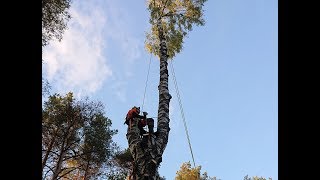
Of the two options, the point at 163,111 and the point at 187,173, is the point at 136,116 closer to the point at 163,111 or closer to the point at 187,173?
the point at 163,111

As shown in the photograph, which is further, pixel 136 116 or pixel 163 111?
pixel 163 111

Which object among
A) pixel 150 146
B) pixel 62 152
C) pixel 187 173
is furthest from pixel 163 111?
pixel 187 173

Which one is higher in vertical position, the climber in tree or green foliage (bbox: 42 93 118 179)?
green foliage (bbox: 42 93 118 179)

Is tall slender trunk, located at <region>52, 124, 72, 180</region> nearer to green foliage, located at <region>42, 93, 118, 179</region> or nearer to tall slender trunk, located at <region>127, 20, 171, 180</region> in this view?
green foliage, located at <region>42, 93, 118, 179</region>

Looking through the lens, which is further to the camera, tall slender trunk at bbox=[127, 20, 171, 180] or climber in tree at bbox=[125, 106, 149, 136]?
climber in tree at bbox=[125, 106, 149, 136]

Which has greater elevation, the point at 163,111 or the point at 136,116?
the point at 163,111

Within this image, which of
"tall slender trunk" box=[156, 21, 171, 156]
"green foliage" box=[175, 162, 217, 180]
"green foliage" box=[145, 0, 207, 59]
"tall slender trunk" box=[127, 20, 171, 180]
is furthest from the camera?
"green foliage" box=[175, 162, 217, 180]

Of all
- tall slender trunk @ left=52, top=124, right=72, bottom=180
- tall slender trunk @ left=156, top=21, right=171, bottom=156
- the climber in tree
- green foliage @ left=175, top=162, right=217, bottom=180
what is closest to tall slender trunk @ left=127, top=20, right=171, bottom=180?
tall slender trunk @ left=156, top=21, right=171, bottom=156

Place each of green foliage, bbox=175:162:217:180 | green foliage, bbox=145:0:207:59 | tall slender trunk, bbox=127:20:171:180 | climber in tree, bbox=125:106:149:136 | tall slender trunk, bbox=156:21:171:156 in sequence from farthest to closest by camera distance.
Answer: green foliage, bbox=175:162:217:180
green foliage, bbox=145:0:207:59
climber in tree, bbox=125:106:149:136
tall slender trunk, bbox=156:21:171:156
tall slender trunk, bbox=127:20:171:180
